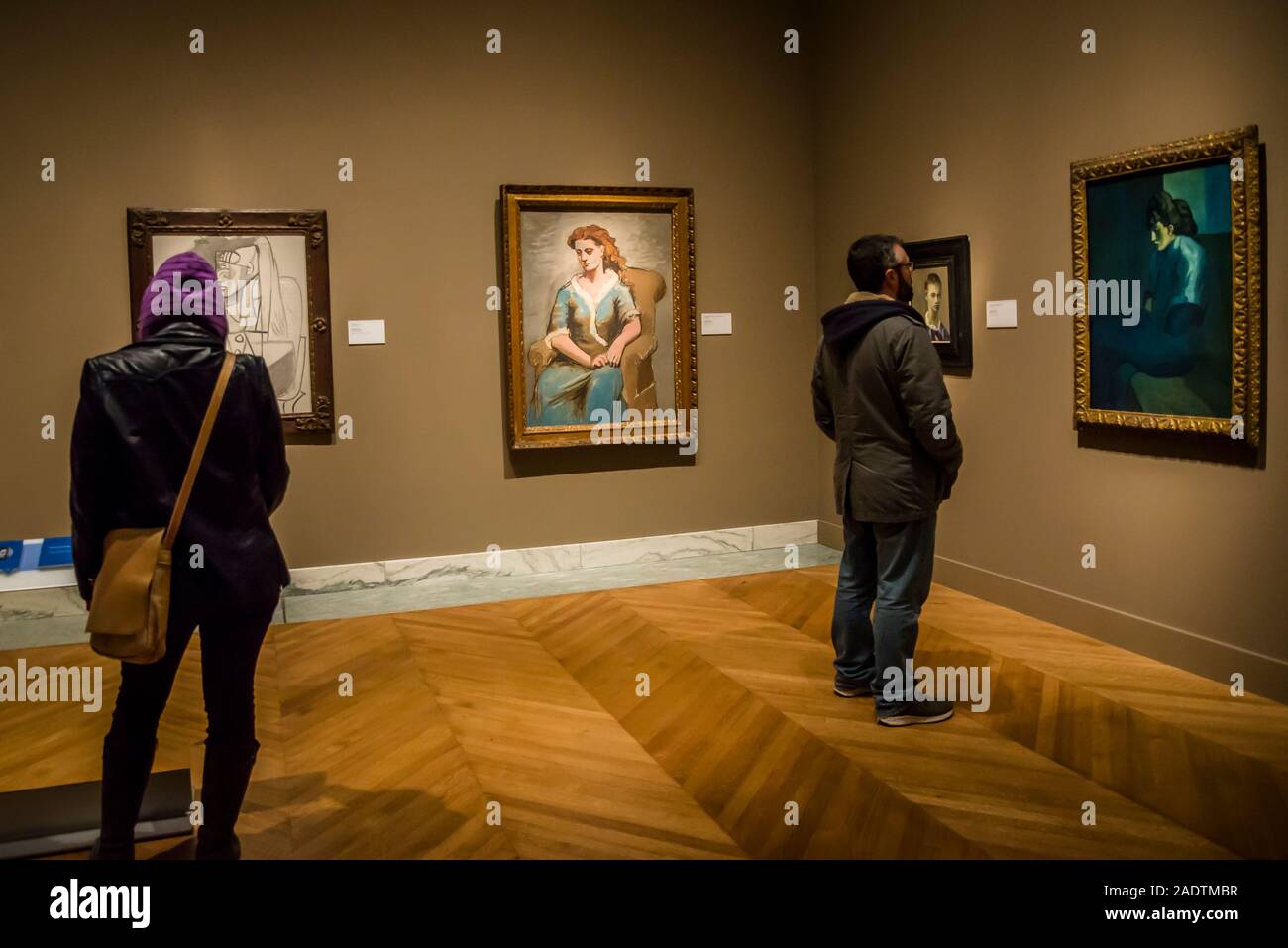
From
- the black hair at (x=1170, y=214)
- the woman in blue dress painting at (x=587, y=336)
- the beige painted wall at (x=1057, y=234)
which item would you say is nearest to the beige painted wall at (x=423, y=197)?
the woman in blue dress painting at (x=587, y=336)

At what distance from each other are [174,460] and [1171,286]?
4.76 meters

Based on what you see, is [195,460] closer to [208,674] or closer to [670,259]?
[208,674]

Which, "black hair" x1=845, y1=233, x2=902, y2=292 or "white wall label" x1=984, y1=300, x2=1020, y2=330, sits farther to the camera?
"white wall label" x1=984, y1=300, x2=1020, y2=330

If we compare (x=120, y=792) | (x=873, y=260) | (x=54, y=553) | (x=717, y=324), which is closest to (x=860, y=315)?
(x=873, y=260)

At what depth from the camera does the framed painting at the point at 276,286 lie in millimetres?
7742

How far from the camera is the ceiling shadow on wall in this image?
852 centimetres

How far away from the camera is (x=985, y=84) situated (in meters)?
7.20

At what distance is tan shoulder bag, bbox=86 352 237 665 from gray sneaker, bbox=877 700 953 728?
10.2ft

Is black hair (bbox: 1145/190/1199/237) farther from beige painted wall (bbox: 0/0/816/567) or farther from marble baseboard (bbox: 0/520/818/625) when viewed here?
marble baseboard (bbox: 0/520/818/625)

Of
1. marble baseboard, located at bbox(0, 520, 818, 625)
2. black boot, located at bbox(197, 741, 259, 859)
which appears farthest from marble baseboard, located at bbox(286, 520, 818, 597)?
black boot, located at bbox(197, 741, 259, 859)

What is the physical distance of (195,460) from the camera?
11.2 feet

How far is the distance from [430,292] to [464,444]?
1118mm

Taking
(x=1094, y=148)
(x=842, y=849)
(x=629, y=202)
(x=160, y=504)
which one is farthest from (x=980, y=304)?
(x=160, y=504)

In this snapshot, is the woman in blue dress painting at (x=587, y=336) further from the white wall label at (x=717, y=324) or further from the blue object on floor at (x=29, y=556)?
the blue object on floor at (x=29, y=556)
